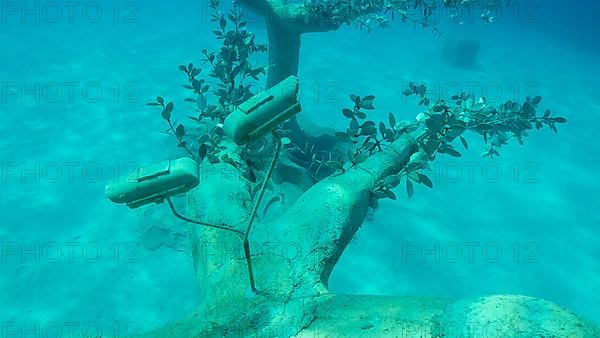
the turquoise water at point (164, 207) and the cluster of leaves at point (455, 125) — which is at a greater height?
the cluster of leaves at point (455, 125)

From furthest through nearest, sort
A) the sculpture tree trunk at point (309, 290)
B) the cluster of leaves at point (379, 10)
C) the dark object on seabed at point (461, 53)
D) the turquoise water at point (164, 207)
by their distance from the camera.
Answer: the dark object on seabed at point (461, 53)
the turquoise water at point (164, 207)
the cluster of leaves at point (379, 10)
the sculpture tree trunk at point (309, 290)

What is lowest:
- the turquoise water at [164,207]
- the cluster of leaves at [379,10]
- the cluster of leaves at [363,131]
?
the turquoise water at [164,207]

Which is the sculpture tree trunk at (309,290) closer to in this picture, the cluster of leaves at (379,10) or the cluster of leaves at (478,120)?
the cluster of leaves at (478,120)

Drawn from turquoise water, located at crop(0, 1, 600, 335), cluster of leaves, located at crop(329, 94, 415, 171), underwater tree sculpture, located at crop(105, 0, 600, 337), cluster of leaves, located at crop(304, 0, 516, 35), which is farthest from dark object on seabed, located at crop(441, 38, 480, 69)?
cluster of leaves, located at crop(329, 94, 415, 171)

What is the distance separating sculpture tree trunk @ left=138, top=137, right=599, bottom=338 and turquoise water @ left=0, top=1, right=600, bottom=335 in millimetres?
2816

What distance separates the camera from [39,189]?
7.01m

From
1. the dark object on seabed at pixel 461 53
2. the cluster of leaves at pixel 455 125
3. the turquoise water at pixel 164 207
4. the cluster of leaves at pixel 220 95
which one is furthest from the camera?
the dark object on seabed at pixel 461 53

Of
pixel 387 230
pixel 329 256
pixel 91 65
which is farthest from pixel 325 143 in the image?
pixel 91 65

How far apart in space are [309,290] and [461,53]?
16.8 m

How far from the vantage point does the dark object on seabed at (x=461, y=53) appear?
16562 mm

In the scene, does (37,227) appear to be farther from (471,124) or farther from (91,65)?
(91,65)

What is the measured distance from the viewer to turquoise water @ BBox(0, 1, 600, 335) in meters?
5.45

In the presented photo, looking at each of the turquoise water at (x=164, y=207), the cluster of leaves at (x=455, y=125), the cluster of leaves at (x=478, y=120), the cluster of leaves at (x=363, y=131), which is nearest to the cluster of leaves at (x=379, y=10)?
the cluster of leaves at (x=455, y=125)

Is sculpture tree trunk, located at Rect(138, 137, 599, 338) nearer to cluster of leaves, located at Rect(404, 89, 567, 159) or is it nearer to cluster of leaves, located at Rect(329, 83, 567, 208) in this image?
cluster of leaves, located at Rect(329, 83, 567, 208)
